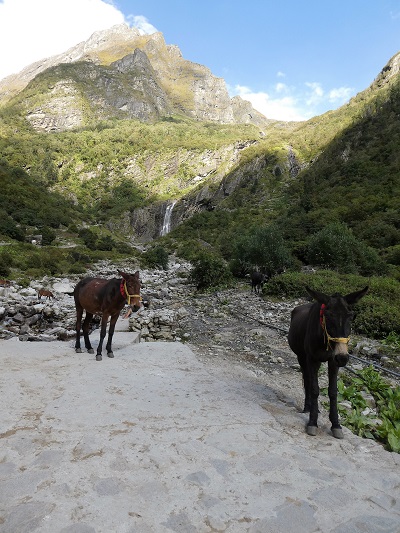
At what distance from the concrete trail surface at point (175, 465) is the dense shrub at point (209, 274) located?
16.6m

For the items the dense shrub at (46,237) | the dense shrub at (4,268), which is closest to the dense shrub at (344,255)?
the dense shrub at (4,268)

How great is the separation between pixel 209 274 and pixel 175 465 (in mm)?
18934

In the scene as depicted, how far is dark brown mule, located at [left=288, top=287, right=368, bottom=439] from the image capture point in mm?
3727

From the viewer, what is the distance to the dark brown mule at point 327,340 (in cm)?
373

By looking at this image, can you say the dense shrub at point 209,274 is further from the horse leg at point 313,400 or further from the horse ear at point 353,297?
the horse ear at point 353,297

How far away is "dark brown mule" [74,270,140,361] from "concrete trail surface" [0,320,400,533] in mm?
1749

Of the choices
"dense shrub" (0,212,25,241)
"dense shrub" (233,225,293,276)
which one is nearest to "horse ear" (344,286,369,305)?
"dense shrub" (233,225,293,276)

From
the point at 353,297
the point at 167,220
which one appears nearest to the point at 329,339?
the point at 353,297

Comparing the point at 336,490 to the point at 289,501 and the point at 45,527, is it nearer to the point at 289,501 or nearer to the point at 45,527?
the point at 289,501

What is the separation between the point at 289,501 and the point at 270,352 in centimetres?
638

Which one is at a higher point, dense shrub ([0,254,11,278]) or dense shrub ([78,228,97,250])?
dense shrub ([78,228,97,250])

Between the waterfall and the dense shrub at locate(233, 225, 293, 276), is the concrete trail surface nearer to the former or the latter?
the dense shrub at locate(233, 225, 293, 276)

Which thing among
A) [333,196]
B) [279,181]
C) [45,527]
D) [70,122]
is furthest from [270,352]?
[70,122]

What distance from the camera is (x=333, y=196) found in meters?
51.7
